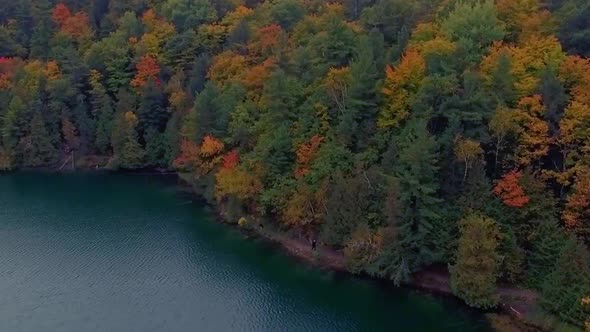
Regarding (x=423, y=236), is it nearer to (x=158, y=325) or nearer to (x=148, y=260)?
(x=158, y=325)

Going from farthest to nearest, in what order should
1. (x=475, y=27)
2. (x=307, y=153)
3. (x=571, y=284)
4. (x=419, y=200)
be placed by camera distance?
(x=307, y=153)
(x=475, y=27)
(x=419, y=200)
(x=571, y=284)

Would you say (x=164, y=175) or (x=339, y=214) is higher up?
(x=339, y=214)

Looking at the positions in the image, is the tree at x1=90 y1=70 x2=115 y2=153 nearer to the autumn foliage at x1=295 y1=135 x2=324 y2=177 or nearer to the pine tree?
the autumn foliage at x1=295 y1=135 x2=324 y2=177

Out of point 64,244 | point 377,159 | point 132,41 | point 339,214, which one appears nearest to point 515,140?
point 377,159

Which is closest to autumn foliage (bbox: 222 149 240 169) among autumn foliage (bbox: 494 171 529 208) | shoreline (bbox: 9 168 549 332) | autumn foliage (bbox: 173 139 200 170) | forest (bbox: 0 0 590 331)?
forest (bbox: 0 0 590 331)

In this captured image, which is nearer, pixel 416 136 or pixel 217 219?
pixel 416 136

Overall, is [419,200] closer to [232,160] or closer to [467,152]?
[467,152]

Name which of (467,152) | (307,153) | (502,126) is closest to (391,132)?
(307,153)
